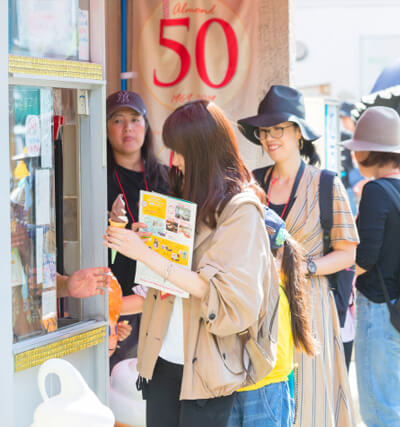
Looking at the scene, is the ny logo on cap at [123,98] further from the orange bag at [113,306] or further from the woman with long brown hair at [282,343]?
the woman with long brown hair at [282,343]

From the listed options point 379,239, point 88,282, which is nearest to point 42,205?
point 88,282

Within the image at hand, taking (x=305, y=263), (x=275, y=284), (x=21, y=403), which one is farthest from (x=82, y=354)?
(x=305, y=263)

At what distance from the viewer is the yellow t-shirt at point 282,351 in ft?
7.24

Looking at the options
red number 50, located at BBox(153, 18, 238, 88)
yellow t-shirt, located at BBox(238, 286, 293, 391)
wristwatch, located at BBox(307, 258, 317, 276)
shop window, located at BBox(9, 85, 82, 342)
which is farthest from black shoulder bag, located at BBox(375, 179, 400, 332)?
shop window, located at BBox(9, 85, 82, 342)

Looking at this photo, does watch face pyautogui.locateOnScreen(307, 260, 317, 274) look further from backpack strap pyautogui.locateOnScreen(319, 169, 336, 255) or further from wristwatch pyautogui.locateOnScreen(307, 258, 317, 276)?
backpack strap pyautogui.locateOnScreen(319, 169, 336, 255)

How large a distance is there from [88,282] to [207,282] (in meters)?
0.61

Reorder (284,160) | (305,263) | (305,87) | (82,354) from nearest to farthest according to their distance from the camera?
(82,354) < (305,263) < (284,160) < (305,87)

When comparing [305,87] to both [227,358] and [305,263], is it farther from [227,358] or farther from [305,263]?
[227,358]

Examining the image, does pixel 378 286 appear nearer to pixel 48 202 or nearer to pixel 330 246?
pixel 330 246

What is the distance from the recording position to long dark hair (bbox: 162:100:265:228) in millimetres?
2078

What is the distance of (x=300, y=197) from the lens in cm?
312

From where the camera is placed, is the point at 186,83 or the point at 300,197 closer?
the point at 300,197

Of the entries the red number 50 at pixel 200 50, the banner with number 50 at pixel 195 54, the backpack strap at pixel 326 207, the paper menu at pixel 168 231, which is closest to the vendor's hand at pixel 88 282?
the paper menu at pixel 168 231

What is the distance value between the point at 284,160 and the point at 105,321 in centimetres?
123
